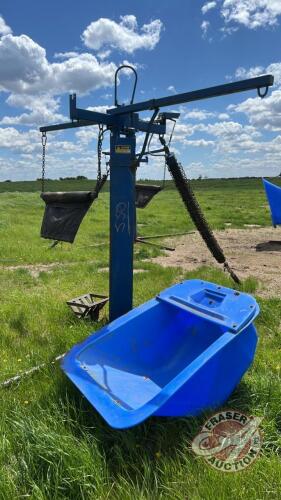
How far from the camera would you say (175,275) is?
8.34 meters

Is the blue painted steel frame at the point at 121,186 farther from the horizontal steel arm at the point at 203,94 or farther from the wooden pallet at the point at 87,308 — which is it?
the wooden pallet at the point at 87,308

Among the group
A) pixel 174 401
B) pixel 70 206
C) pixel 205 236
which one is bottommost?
pixel 174 401

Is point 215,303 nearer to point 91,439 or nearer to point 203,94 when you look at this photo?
point 91,439

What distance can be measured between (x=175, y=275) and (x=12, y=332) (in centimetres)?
415

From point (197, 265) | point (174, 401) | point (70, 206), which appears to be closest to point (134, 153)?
point (70, 206)

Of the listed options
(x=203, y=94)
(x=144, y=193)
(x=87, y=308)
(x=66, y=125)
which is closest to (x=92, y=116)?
(x=66, y=125)

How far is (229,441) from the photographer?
2.79 m

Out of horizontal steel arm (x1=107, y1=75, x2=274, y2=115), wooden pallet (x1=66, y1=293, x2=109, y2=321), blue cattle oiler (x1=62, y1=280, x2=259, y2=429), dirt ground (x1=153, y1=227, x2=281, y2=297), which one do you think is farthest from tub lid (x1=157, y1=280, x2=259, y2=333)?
dirt ground (x1=153, y1=227, x2=281, y2=297)

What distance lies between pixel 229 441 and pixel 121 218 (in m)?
2.44

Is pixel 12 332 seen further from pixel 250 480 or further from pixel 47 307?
pixel 250 480

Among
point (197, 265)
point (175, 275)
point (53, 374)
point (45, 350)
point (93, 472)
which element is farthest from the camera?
point (197, 265)

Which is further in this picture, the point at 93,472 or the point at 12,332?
the point at 12,332

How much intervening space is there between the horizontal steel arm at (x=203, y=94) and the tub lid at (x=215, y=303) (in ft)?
6.30

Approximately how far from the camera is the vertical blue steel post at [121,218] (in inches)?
163
